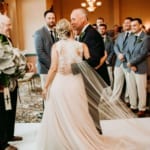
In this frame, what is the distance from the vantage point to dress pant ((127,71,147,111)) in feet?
17.2

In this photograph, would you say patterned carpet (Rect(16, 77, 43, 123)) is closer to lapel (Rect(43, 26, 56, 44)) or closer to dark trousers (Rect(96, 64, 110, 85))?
lapel (Rect(43, 26, 56, 44))

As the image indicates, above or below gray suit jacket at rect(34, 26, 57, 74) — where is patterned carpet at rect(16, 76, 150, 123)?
below

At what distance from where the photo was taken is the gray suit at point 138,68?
5180 mm

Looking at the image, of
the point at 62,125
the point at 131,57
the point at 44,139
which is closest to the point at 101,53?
the point at 62,125

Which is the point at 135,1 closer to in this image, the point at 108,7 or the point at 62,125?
the point at 108,7

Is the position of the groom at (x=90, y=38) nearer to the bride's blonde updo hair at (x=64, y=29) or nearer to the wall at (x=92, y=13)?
the bride's blonde updo hair at (x=64, y=29)

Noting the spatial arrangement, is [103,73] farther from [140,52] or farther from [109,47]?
[109,47]

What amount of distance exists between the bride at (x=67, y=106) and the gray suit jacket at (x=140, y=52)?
6.53 feet

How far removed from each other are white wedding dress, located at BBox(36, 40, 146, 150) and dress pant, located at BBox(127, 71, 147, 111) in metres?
1.96

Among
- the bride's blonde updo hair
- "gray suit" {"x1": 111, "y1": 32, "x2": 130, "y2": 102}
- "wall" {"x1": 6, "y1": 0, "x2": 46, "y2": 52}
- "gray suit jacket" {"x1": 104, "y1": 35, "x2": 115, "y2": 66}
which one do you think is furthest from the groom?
"wall" {"x1": 6, "y1": 0, "x2": 46, "y2": 52}

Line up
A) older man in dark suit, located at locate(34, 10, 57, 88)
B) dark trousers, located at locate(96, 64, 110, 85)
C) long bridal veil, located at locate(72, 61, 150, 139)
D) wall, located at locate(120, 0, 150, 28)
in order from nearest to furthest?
long bridal veil, located at locate(72, 61, 150, 139) < dark trousers, located at locate(96, 64, 110, 85) < older man in dark suit, located at locate(34, 10, 57, 88) < wall, located at locate(120, 0, 150, 28)

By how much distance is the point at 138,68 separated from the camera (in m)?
5.24

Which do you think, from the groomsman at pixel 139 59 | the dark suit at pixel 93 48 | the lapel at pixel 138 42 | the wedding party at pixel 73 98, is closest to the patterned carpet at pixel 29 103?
the wedding party at pixel 73 98

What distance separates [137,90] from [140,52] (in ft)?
2.21
